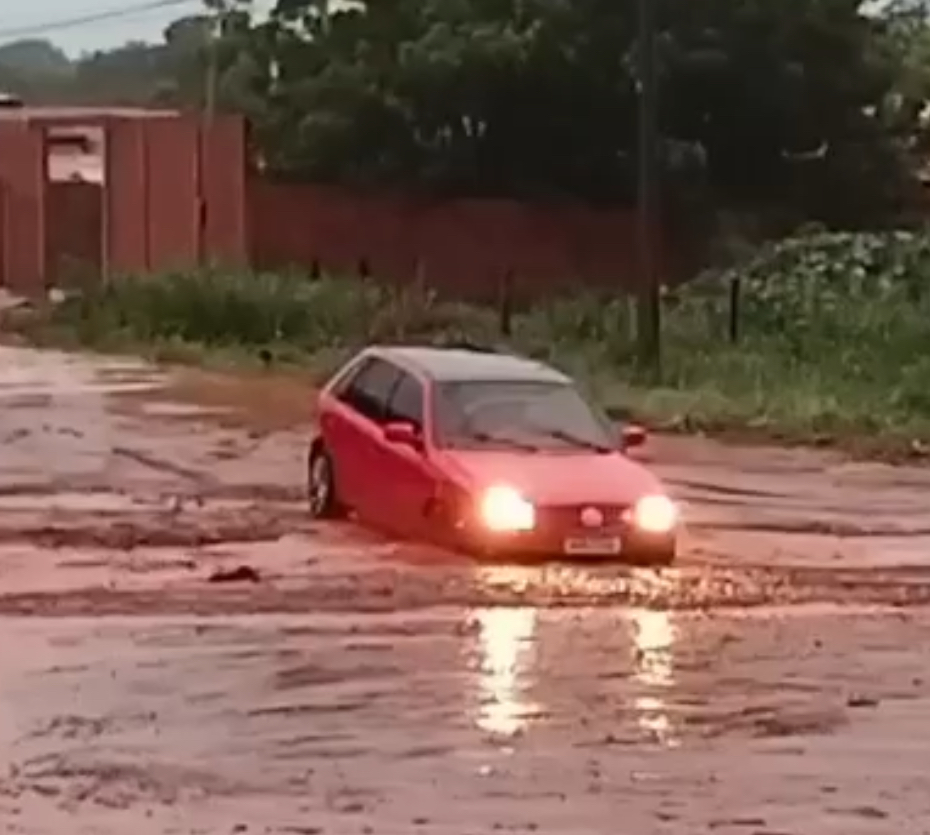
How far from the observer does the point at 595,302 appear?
46750mm

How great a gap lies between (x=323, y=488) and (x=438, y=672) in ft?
27.0

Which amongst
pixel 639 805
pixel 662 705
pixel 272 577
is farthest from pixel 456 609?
pixel 639 805

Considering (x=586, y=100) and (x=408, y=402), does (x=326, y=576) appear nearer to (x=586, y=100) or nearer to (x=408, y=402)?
(x=408, y=402)

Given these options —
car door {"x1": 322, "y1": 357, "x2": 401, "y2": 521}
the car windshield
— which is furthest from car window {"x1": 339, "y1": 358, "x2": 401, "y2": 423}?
the car windshield

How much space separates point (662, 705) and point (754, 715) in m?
0.52

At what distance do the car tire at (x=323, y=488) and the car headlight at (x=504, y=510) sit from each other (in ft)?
9.60

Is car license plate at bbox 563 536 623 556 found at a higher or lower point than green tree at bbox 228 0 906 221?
lower

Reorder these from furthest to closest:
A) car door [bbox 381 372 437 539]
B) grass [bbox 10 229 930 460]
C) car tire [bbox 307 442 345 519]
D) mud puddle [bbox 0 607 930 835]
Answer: grass [bbox 10 229 930 460]
car tire [bbox 307 442 345 519]
car door [bbox 381 372 437 539]
mud puddle [bbox 0 607 930 835]

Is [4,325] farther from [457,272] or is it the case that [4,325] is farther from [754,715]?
[754,715]

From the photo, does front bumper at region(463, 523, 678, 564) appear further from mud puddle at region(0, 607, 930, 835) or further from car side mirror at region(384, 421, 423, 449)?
mud puddle at region(0, 607, 930, 835)

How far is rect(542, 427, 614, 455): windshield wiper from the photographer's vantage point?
22516mm

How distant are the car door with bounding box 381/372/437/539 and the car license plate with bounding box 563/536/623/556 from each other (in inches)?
46.5

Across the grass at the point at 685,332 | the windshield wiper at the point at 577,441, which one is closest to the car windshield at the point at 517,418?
the windshield wiper at the point at 577,441

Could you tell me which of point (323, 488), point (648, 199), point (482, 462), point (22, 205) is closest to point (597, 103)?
point (22, 205)
